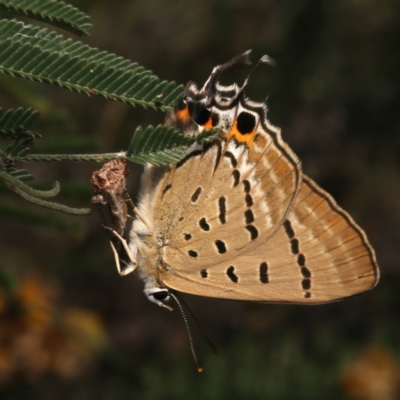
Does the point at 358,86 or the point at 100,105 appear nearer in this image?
the point at 358,86

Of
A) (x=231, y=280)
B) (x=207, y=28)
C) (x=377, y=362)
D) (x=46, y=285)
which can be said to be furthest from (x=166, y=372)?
(x=207, y=28)

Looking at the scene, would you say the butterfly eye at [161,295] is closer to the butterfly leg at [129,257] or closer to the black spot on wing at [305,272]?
the butterfly leg at [129,257]

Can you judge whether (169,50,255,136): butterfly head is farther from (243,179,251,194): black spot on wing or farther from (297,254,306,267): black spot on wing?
(297,254,306,267): black spot on wing

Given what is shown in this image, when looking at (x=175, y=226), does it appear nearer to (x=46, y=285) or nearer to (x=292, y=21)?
(x=46, y=285)

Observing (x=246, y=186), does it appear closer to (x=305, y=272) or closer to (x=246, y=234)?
(x=246, y=234)

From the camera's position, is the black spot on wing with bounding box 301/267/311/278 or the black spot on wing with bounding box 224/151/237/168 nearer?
the black spot on wing with bounding box 224/151/237/168

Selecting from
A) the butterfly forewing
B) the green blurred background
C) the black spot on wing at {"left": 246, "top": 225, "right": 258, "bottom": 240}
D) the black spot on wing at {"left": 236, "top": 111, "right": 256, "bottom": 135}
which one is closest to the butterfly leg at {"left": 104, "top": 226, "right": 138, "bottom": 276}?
the butterfly forewing

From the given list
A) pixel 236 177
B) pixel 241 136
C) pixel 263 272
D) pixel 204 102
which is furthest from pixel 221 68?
pixel 263 272
